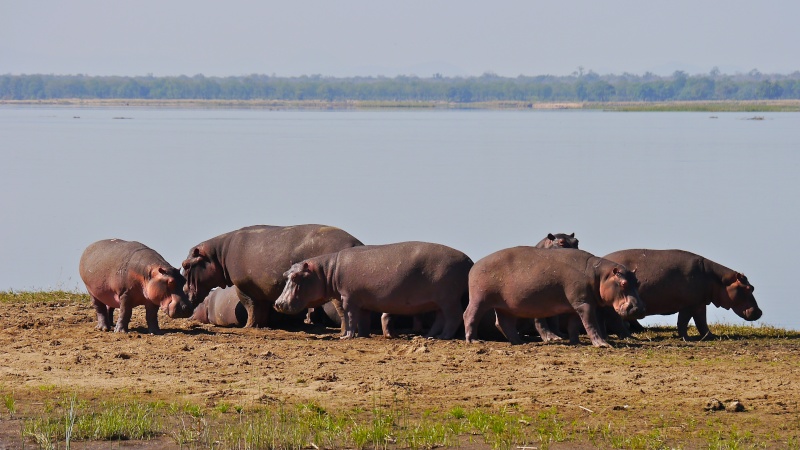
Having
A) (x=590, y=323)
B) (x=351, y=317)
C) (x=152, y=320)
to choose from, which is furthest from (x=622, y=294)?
(x=152, y=320)

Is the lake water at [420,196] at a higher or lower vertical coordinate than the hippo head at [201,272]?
lower

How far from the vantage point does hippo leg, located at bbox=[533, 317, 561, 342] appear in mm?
13070

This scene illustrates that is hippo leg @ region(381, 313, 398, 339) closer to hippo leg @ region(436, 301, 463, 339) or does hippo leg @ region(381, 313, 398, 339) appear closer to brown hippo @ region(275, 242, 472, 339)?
brown hippo @ region(275, 242, 472, 339)

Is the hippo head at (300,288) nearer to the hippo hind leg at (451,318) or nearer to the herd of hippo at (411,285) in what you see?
the herd of hippo at (411,285)

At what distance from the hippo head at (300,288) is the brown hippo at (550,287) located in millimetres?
1661

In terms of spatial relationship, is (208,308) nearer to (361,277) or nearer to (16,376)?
(361,277)

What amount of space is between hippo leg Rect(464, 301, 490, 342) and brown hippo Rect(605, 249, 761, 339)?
1938 millimetres

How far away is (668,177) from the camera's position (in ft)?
149

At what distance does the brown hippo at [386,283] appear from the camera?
42.6 feet

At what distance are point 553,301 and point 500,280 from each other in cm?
57

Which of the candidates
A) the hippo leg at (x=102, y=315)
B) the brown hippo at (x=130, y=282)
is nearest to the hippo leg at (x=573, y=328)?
the brown hippo at (x=130, y=282)

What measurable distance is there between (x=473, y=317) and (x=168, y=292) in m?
3.09

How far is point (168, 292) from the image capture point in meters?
12.6

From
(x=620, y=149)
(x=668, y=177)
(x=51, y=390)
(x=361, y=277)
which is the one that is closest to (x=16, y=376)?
(x=51, y=390)
